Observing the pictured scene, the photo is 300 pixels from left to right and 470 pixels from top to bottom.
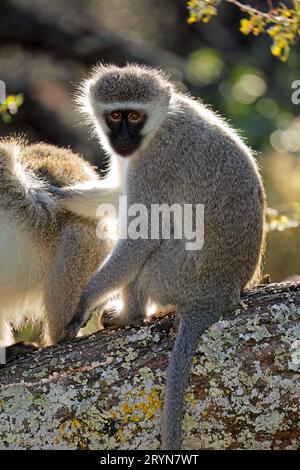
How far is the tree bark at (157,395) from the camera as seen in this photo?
442 cm

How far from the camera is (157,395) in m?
4.53

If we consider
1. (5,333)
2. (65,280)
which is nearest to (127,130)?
(65,280)

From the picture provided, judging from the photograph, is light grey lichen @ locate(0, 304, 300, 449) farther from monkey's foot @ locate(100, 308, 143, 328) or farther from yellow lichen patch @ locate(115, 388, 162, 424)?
monkey's foot @ locate(100, 308, 143, 328)

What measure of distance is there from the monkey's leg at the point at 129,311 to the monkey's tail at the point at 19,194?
2.31 feet

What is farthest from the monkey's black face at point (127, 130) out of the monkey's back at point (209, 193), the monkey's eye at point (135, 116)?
the monkey's back at point (209, 193)

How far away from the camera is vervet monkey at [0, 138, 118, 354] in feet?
17.6

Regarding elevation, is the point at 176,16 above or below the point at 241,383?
above

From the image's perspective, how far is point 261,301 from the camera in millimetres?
4855

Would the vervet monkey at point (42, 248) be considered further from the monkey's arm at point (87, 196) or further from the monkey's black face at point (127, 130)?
the monkey's black face at point (127, 130)

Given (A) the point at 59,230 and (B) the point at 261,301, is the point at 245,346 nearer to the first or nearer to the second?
(B) the point at 261,301

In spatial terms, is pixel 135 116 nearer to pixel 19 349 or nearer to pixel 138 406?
pixel 19 349
